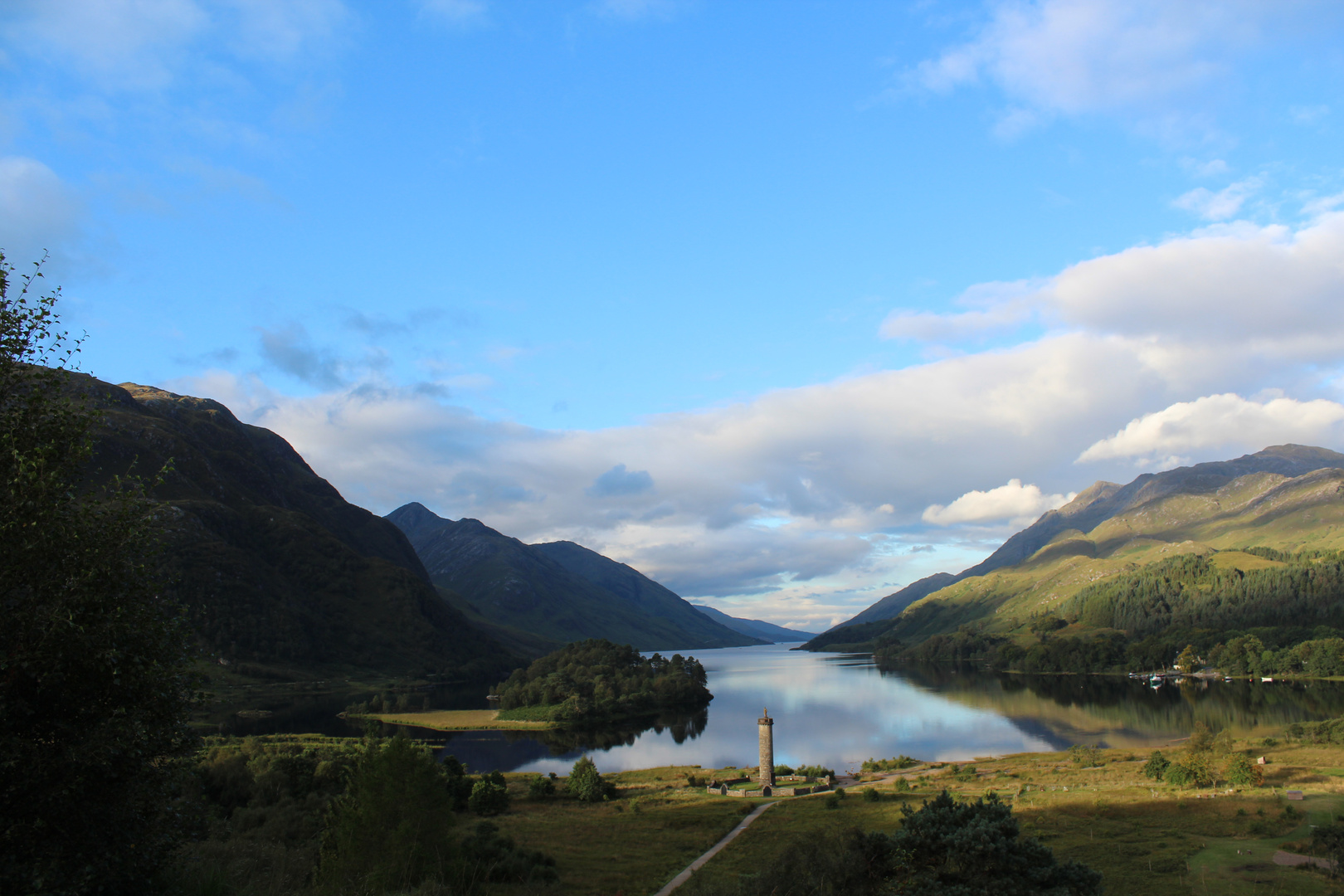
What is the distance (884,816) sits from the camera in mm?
47312

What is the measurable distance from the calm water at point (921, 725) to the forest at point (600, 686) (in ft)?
31.8

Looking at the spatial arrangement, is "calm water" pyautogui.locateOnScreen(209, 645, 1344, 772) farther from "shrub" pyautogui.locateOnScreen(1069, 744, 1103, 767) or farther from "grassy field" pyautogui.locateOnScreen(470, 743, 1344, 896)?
"grassy field" pyautogui.locateOnScreen(470, 743, 1344, 896)

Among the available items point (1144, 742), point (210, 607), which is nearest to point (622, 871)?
point (1144, 742)

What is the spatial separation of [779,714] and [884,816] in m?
89.6

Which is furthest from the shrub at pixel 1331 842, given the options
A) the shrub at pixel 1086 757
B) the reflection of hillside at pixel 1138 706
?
the reflection of hillside at pixel 1138 706

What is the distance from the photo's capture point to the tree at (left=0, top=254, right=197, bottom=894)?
39.2 ft

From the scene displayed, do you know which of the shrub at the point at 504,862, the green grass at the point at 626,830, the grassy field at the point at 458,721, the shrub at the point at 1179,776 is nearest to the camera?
the shrub at the point at 504,862

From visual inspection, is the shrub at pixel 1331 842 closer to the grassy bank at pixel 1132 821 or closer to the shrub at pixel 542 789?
the grassy bank at pixel 1132 821

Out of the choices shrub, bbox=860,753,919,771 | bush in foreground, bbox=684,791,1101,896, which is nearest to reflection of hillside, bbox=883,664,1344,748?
shrub, bbox=860,753,919,771

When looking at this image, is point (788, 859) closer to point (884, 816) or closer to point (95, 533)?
point (95, 533)

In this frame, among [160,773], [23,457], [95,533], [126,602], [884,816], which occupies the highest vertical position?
[23,457]

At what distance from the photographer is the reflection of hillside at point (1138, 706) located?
98.8 m

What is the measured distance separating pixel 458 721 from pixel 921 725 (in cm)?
7931

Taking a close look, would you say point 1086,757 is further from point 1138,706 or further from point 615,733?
point 615,733
